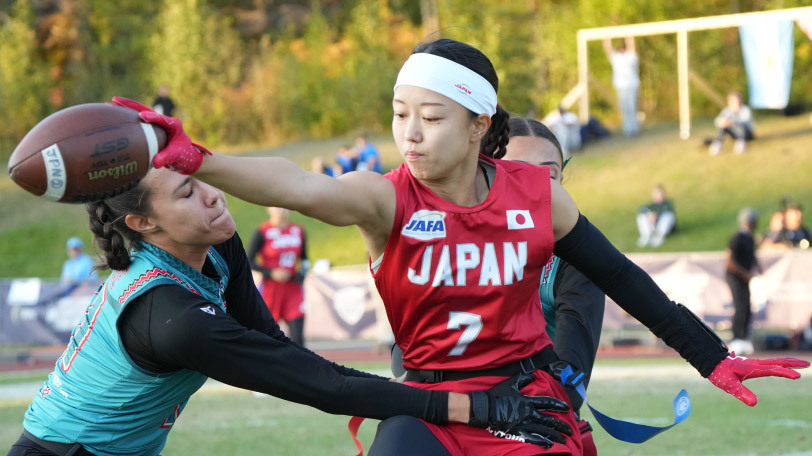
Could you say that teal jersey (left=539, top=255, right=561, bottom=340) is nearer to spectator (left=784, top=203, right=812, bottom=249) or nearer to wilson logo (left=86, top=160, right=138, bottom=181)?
wilson logo (left=86, top=160, right=138, bottom=181)

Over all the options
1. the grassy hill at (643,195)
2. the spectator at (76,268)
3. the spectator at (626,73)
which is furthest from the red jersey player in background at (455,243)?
the spectator at (626,73)

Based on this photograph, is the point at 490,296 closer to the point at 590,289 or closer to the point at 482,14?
the point at 590,289

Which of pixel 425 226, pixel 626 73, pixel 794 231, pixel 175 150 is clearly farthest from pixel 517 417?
pixel 626 73

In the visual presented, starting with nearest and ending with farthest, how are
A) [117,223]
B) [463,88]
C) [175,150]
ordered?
[175,150] → [463,88] → [117,223]

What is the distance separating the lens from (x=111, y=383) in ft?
10.3

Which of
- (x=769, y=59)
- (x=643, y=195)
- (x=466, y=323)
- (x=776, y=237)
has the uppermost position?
(x=466, y=323)

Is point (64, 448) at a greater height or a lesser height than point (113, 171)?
lesser

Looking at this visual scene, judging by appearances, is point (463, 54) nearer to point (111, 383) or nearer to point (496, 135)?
point (496, 135)

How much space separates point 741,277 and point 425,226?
10.1 meters

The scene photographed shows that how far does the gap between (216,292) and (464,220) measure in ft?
3.10

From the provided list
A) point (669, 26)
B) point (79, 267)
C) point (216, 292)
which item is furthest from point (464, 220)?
point (669, 26)

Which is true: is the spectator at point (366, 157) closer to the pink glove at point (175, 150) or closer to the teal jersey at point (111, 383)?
the teal jersey at point (111, 383)

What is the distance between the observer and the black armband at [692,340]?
11.3ft

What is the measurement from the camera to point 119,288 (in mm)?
3127
